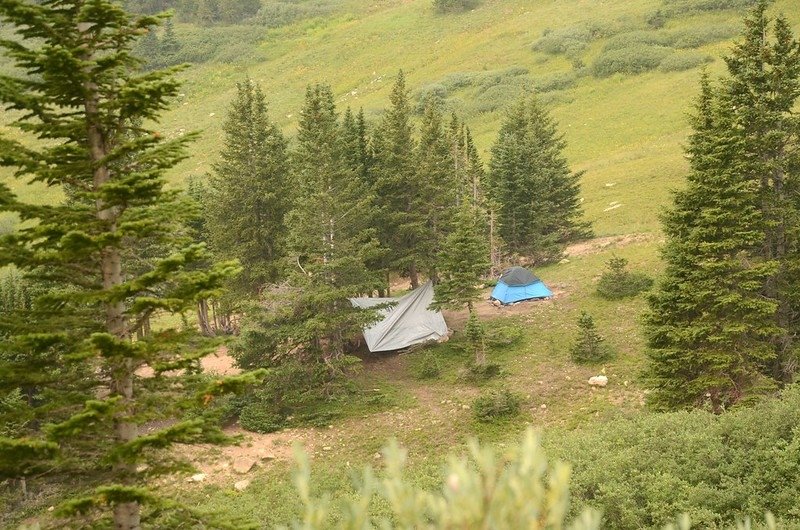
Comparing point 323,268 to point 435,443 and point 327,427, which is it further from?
point 435,443

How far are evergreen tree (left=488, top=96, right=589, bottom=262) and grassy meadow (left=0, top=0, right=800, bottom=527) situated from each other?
6.46 feet

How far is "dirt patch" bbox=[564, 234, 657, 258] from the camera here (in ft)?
117

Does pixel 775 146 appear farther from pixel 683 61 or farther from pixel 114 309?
pixel 683 61

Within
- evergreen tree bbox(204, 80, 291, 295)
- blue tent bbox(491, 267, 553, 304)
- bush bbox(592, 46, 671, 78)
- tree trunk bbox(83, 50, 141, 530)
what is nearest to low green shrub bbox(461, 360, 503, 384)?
blue tent bbox(491, 267, 553, 304)

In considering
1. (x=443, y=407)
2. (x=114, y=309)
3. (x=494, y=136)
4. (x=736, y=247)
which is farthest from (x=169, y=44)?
(x=114, y=309)

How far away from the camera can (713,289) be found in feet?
49.4

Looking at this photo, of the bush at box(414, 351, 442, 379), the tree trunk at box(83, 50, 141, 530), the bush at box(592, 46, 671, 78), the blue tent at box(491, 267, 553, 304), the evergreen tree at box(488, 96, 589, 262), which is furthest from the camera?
the bush at box(592, 46, 671, 78)

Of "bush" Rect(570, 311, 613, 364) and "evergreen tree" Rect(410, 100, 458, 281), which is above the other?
"evergreen tree" Rect(410, 100, 458, 281)

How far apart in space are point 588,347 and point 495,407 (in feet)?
16.7

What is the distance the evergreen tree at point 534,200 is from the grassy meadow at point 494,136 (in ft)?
6.46

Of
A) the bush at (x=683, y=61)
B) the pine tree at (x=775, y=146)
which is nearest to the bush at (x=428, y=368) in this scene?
the pine tree at (x=775, y=146)

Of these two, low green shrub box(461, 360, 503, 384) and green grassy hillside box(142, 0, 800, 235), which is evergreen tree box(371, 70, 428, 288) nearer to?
low green shrub box(461, 360, 503, 384)

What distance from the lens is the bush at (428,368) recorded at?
23844 mm

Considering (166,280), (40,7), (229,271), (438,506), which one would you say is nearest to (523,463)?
(438,506)
